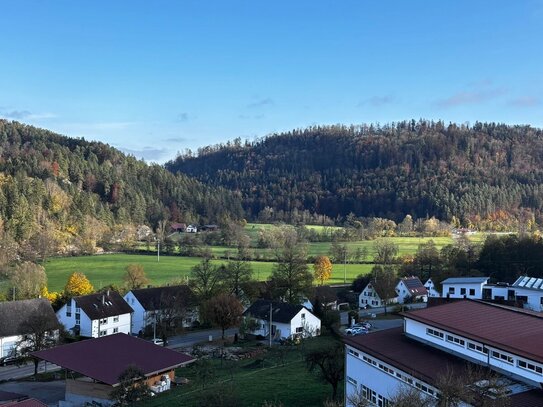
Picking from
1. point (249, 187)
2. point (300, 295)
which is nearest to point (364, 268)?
point (300, 295)

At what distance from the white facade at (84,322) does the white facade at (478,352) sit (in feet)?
99.6

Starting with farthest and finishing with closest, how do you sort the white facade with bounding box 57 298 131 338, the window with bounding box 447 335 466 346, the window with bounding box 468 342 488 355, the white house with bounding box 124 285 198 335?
the white house with bounding box 124 285 198 335, the white facade with bounding box 57 298 131 338, the window with bounding box 447 335 466 346, the window with bounding box 468 342 488 355

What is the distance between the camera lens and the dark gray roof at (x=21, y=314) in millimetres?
38875

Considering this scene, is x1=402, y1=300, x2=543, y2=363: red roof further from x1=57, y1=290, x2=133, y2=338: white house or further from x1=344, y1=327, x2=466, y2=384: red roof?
x1=57, y1=290, x2=133, y2=338: white house

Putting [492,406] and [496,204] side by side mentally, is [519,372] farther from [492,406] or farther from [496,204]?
[496,204]

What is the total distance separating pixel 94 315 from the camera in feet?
147

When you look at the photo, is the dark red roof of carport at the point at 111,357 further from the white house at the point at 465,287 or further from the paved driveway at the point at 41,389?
the white house at the point at 465,287

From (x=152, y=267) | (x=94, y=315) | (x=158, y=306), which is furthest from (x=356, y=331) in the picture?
(x=152, y=267)

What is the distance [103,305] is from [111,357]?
17.7m

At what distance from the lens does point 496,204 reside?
13562cm

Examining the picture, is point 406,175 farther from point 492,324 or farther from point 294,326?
point 492,324

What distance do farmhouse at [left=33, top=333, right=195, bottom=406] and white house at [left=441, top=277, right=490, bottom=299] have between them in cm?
3040

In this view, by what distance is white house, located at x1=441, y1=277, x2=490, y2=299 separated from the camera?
162 feet


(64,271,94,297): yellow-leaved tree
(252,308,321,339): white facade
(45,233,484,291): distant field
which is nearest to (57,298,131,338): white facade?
(64,271,94,297): yellow-leaved tree
